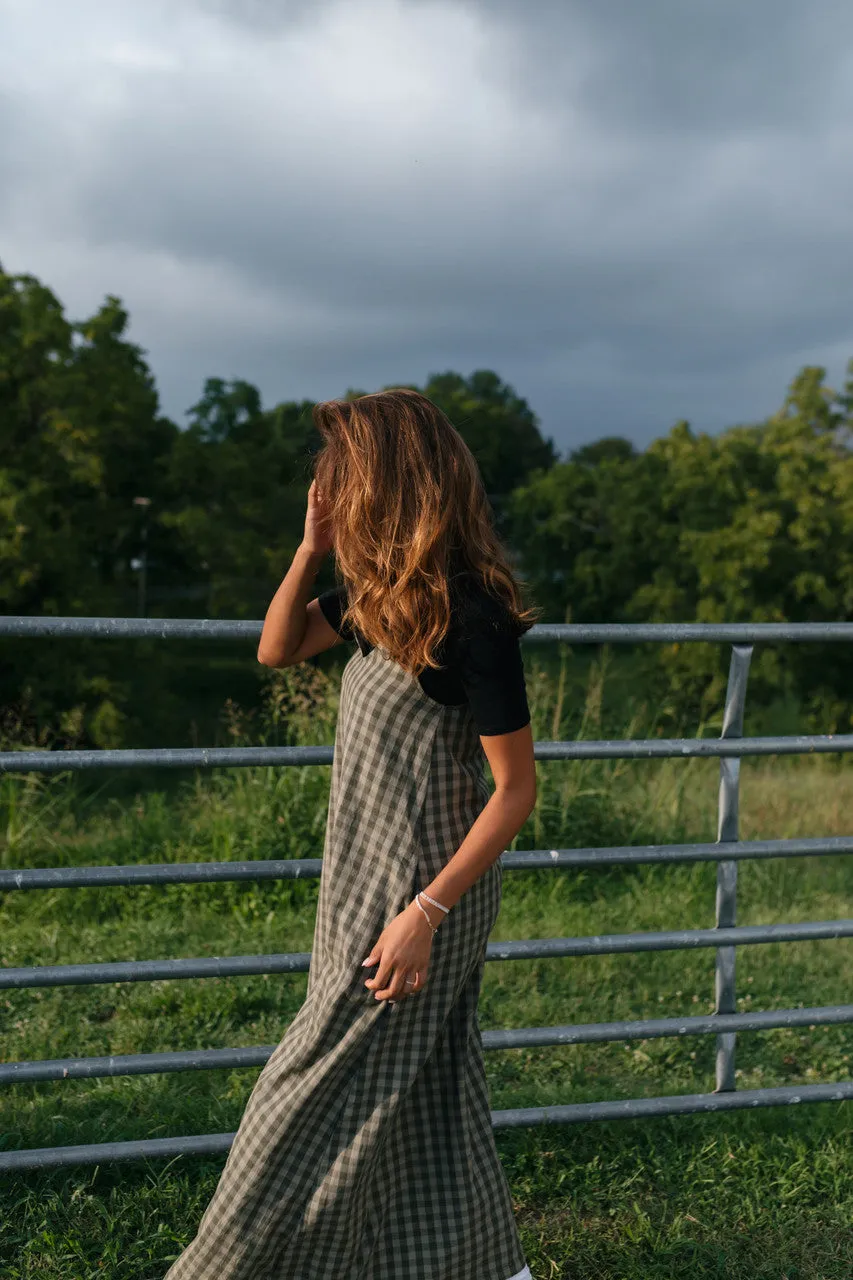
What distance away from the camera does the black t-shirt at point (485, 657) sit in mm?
1835

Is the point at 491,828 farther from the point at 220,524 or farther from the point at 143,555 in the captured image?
the point at 143,555

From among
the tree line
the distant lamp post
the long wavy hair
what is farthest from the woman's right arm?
the distant lamp post

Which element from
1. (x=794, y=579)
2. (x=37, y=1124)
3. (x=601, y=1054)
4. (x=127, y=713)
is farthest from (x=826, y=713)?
(x=37, y=1124)

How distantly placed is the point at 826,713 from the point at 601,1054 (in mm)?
17730

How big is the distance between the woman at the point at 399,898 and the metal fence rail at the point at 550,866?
1.90 ft

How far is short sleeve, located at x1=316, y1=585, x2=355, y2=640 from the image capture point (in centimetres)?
218

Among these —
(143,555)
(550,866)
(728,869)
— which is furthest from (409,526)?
(143,555)

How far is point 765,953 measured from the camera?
16.2 feet

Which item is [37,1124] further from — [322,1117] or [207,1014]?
[322,1117]

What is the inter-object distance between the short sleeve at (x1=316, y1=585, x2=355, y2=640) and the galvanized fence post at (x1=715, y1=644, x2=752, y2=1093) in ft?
3.73

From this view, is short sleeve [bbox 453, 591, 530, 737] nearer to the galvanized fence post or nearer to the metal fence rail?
the metal fence rail

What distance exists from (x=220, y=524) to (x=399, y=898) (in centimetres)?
2112

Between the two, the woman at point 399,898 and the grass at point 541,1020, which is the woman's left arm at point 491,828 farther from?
the grass at point 541,1020

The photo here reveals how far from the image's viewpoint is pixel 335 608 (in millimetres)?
2201
